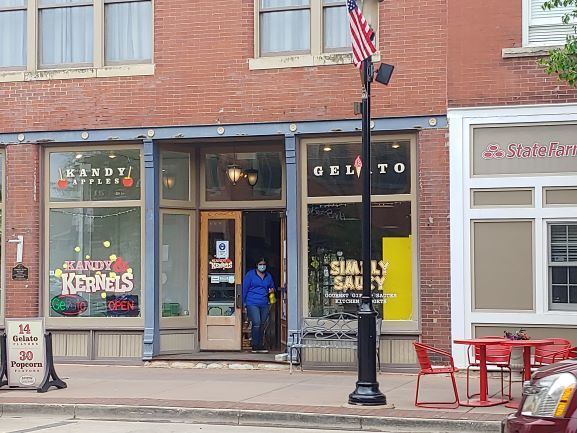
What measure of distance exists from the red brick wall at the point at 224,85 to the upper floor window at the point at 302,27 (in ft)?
0.94

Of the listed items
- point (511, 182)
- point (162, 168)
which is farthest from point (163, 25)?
point (511, 182)

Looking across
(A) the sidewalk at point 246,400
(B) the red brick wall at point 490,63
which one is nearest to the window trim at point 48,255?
(A) the sidewalk at point 246,400

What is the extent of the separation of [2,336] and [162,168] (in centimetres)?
437

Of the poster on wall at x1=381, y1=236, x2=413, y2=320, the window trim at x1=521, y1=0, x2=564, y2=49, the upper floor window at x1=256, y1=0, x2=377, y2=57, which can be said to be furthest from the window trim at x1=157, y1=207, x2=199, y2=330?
the window trim at x1=521, y1=0, x2=564, y2=49

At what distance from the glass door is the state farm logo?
479cm

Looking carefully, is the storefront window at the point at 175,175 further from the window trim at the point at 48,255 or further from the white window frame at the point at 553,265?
the white window frame at the point at 553,265

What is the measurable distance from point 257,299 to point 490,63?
5.71 meters

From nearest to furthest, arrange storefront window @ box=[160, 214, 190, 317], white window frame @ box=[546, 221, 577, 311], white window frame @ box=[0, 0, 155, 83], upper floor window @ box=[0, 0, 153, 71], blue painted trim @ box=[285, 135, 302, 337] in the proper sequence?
white window frame @ box=[546, 221, 577, 311] → blue painted trim @ box=[285, 135, 302, 337] → white window frame @ box=[0, 0, 155, 83] → upper floor window @ box=[0, 0, 153, 71] → storefront window @ box=[160, 214, 190, 317]

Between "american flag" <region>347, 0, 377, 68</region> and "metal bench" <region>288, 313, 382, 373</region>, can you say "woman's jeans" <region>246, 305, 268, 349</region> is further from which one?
"american flag" <region>347, 0, 377, 68</region>

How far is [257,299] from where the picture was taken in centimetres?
1670

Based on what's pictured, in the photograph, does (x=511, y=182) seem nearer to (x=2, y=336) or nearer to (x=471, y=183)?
(x=471, y=183)

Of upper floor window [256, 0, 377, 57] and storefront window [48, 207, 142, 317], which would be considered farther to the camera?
storefront window [48, 207, 142, 317]

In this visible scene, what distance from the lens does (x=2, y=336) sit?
13664 mm

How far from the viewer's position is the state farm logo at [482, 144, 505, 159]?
14562 millimetres
